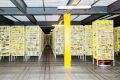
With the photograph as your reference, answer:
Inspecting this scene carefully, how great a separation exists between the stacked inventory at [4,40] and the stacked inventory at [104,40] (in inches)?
274

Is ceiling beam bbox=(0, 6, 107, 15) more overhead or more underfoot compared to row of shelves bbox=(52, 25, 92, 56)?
more overhead

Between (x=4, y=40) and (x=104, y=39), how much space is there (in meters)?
7.69

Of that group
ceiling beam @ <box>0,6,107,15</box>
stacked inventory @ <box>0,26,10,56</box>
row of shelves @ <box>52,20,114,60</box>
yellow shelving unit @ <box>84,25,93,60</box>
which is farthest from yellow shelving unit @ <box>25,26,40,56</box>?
ceiling beam @ <box>0,6,107,15</box>

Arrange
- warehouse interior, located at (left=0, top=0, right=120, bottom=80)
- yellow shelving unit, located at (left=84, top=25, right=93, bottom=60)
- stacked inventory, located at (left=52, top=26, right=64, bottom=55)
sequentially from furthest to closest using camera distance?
stacked inventory, located at (left=52, top=26, right=64, bottom=55)
yellow shelving unit, located at (left=84, top=25, right=93, bottom=60)
warehouse interior, located at (left=0, top=0, right=120, bottom=80)

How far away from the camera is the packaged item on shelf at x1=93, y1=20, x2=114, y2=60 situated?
15562 mm

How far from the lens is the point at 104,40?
51.3 ft

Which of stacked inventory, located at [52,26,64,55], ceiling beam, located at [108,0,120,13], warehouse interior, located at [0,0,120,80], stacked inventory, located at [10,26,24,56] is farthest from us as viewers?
stacked inventory, located at [52,26,64,55]

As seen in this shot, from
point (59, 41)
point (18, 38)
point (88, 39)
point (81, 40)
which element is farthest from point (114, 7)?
point (18, 38)

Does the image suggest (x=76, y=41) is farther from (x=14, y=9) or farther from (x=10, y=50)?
(x=14, y=9)

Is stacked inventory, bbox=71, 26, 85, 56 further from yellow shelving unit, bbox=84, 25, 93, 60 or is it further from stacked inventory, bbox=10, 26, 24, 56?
stacked inventory, bbox=10, 26, 24, 56

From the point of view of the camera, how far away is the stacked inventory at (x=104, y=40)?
1556 centimetres

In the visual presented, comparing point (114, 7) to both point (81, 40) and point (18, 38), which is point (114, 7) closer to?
point (81, 40)

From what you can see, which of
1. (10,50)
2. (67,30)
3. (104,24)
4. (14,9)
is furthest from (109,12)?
(10,50)

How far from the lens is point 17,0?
1177 centimetres
